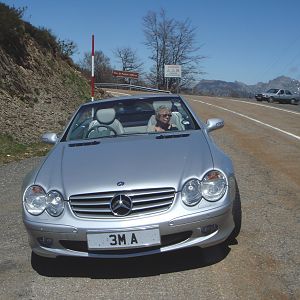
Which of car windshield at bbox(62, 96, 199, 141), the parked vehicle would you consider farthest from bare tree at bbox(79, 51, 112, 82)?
car windshield at bbox(62, 96, 199, 141)

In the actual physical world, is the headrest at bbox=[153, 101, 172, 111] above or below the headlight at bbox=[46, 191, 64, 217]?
above

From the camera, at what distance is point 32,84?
1623cm

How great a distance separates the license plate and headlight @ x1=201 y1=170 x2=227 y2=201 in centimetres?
51

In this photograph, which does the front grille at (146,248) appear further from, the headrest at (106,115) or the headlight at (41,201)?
the headrest at (106,115)

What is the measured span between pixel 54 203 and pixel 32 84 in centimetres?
1297

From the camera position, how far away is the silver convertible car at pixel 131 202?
372 centimetres

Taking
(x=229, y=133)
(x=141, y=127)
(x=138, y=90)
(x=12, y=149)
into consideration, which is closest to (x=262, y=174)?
(x=141, y=127)

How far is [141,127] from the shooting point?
5652mm

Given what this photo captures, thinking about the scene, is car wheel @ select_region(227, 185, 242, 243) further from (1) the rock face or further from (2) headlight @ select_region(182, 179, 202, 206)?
(1) the rock face

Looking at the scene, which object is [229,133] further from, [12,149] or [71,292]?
[71,292]

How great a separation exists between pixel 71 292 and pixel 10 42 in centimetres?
1480

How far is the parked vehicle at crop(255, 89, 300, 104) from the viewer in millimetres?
46375

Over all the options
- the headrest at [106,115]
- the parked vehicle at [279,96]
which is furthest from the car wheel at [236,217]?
the parked vehicle at [279,96]

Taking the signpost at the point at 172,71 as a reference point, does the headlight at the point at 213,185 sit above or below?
above
